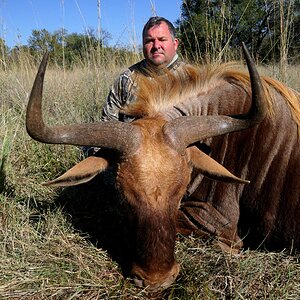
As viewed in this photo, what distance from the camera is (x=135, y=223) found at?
2.46 m

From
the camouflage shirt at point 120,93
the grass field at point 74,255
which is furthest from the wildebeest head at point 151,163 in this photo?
the camouflage shirt at point 120,93

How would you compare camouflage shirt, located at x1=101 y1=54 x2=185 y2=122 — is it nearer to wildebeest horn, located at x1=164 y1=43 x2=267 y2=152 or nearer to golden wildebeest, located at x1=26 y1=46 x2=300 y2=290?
A: golden wildebeest, located at x1=26 y1=46 x2=300 y2=290

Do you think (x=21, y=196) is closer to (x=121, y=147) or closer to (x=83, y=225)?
(x=83, y=225)

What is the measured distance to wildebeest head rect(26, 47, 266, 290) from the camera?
7.86 ft

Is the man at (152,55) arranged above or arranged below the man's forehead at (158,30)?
below

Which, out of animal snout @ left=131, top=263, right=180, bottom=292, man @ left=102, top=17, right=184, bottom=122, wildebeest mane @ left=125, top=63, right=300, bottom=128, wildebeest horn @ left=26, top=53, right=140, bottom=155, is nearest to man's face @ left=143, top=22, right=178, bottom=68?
man @ left=102, top=17, right=184, bottom=122

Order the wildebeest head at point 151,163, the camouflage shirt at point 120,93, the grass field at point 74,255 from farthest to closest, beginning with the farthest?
the camouflage shirt at point 120,93 → the grass field at point 74,255 → the wildebeest head at point 151,163

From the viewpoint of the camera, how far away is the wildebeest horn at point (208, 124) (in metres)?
2.58

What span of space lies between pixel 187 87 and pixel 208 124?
2.26 feet

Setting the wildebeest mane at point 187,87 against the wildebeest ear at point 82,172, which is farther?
the wildebeest mane at point 187,87

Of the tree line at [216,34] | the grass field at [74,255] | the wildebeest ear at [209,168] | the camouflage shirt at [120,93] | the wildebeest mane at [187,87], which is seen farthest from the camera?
the tree line at [216,34]

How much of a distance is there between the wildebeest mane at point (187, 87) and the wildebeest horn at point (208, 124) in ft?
1.48

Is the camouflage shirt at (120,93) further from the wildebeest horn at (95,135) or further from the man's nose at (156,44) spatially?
the wildebeest horn at (95,135)

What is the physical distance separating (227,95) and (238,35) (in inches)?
276
